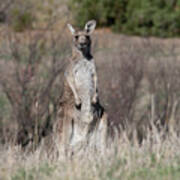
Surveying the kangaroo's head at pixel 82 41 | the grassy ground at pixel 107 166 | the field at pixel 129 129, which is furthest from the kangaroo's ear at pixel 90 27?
the grassy ground at pixel 107 166

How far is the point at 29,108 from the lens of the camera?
1149 cm

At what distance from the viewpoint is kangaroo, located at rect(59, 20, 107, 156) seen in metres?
6.88

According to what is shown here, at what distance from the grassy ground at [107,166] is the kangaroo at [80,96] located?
41.6 inches

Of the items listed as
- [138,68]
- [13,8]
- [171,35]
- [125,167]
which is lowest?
[171,35]

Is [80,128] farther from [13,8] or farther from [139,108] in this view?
[139,108]

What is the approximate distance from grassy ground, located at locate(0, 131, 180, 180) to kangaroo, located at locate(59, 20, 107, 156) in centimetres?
106

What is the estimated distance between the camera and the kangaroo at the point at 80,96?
688 cm

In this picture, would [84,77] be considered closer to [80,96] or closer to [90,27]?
[80,96]

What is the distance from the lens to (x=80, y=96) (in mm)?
6996

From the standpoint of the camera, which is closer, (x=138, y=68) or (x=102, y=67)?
(x=138, y=68)

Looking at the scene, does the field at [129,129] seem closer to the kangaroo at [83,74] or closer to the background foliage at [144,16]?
the kangaroo at [83,74]

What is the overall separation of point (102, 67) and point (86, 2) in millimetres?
14648

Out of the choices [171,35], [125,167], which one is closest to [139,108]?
[125,167]

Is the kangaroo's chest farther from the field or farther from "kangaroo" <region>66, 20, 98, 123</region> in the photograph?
the field
